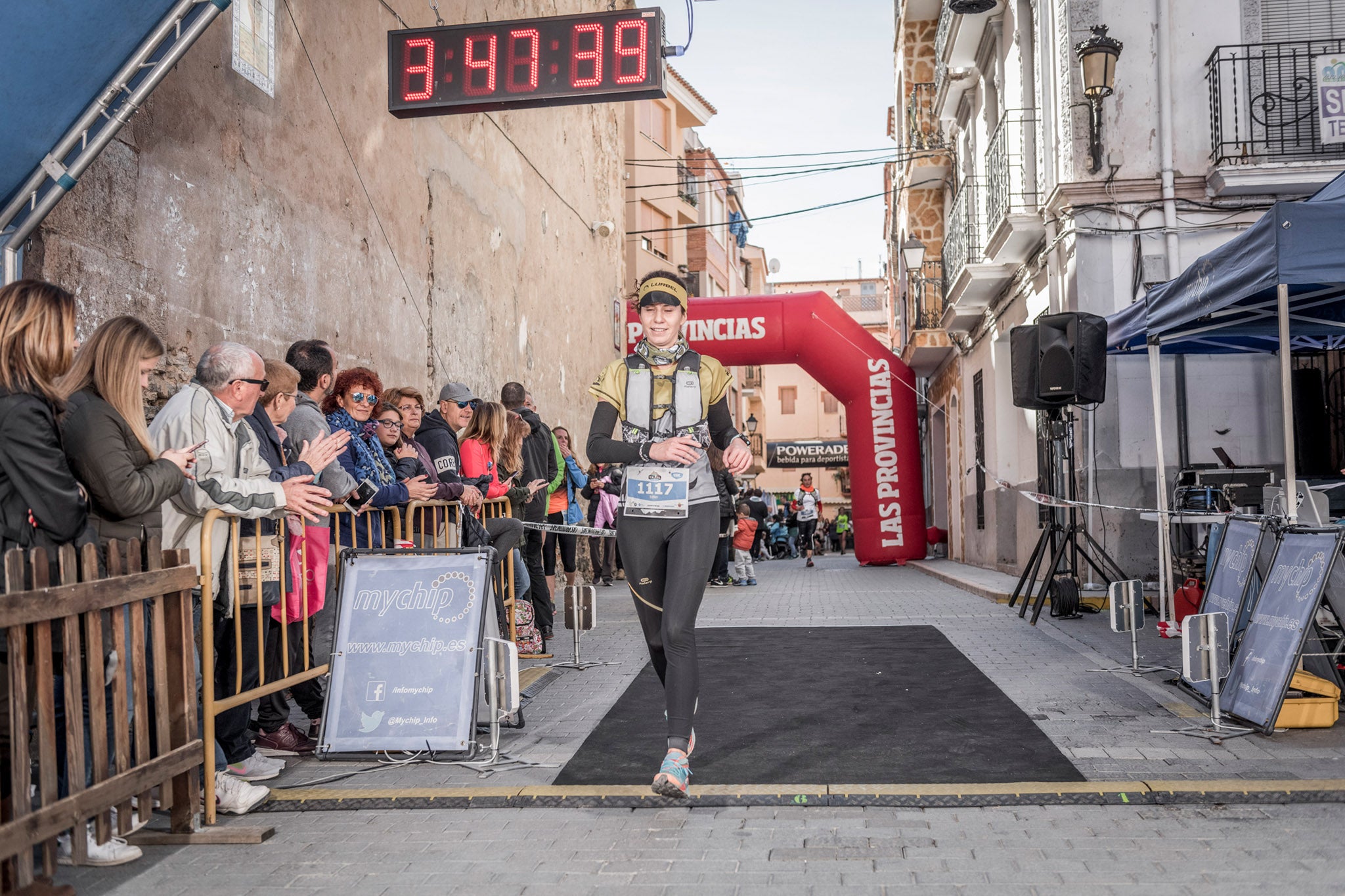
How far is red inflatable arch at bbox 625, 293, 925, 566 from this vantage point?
20484 millimetres

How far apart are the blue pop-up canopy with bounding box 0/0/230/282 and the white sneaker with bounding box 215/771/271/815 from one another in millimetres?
2582

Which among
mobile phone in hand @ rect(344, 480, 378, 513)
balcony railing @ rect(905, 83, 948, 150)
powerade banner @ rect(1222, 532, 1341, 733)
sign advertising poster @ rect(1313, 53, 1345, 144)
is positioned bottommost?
powerade banner @ rect(1222, 532, 1341, 733)

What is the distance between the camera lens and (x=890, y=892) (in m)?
3.59

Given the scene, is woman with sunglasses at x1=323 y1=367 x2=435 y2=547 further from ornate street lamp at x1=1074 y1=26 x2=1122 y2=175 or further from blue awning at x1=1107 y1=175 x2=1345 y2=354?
ornate street lamp at x1=1074 y1=26 x2=1122 y2=175

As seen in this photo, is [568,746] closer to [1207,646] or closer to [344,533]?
[344,533]

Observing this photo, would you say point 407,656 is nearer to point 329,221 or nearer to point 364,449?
point 364,449

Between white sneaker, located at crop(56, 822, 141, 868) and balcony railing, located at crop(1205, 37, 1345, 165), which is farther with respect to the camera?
balcony railing, located at crop(1205, 37, 1345, 165)

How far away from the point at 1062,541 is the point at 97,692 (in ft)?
29.1

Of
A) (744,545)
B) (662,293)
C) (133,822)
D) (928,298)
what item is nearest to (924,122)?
(928,298)

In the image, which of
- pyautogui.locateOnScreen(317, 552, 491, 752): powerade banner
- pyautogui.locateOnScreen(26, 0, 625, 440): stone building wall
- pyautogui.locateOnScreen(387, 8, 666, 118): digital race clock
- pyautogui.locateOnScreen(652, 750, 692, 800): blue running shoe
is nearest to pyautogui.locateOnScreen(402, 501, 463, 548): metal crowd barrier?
pyautogui.locateOnScreen(317, 552, 491, 752): powerade banner

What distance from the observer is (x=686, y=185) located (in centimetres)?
3722

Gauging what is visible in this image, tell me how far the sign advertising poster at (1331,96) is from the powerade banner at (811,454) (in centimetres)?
4151

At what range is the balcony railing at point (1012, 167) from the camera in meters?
14.3

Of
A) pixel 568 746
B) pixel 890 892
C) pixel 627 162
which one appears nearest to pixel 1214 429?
pixel 568 746
